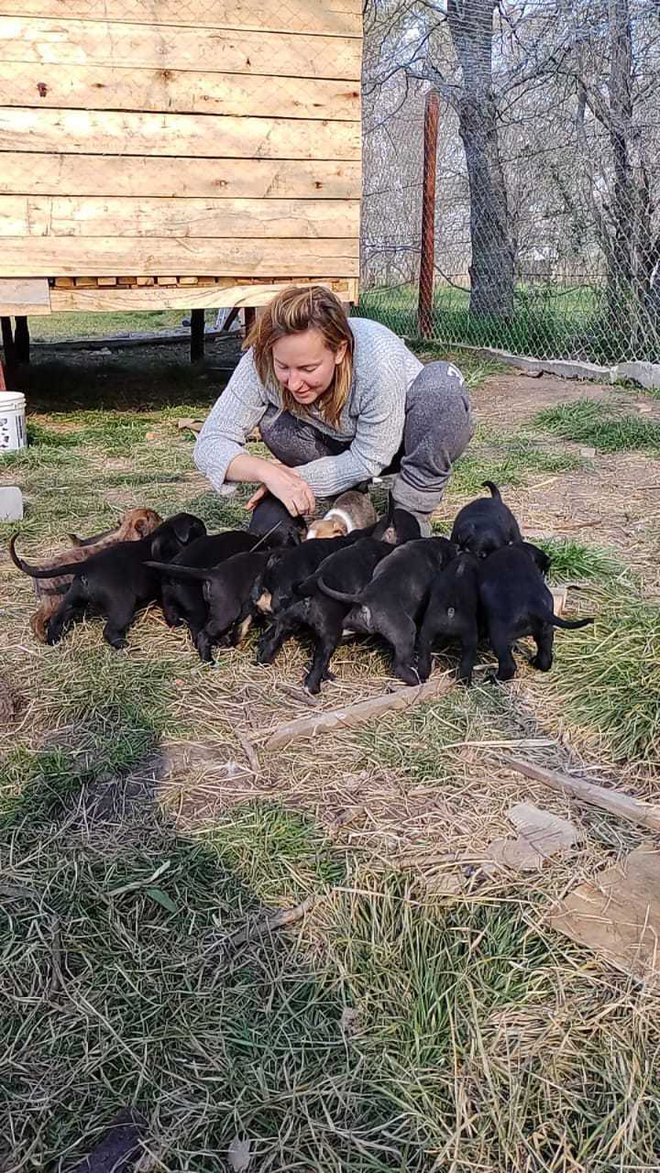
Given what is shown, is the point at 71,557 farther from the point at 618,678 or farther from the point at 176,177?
the point at 176,177

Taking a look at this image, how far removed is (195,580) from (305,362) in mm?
924

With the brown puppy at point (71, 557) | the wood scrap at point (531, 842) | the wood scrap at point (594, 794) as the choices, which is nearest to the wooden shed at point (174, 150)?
the brown puppy at point (71, 557)

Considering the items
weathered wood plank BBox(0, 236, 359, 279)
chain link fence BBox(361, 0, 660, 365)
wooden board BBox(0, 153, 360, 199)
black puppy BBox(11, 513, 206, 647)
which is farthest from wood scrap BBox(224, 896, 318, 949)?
chain link fence BBox(361, 0, 660, 365)

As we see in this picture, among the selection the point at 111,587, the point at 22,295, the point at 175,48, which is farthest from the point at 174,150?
the point at 111,587

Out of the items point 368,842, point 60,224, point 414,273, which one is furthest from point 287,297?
point 414,273

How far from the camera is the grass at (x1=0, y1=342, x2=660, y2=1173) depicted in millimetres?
1712

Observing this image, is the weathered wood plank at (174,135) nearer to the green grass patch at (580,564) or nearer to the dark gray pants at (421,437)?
the dark gray pants at (421,437)

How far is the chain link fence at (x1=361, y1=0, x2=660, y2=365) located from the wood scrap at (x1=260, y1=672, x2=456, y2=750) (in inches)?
266

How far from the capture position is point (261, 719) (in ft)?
10.3

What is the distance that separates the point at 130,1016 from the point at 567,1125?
2.88 ft

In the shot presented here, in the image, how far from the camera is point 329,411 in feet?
12.9

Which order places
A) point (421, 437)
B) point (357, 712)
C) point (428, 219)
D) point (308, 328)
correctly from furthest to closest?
point (428, 219)
point (421, 437)
point (308, 328)
point (357, 712)

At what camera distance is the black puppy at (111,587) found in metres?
3.58

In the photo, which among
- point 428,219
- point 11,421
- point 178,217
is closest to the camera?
point 11,421
